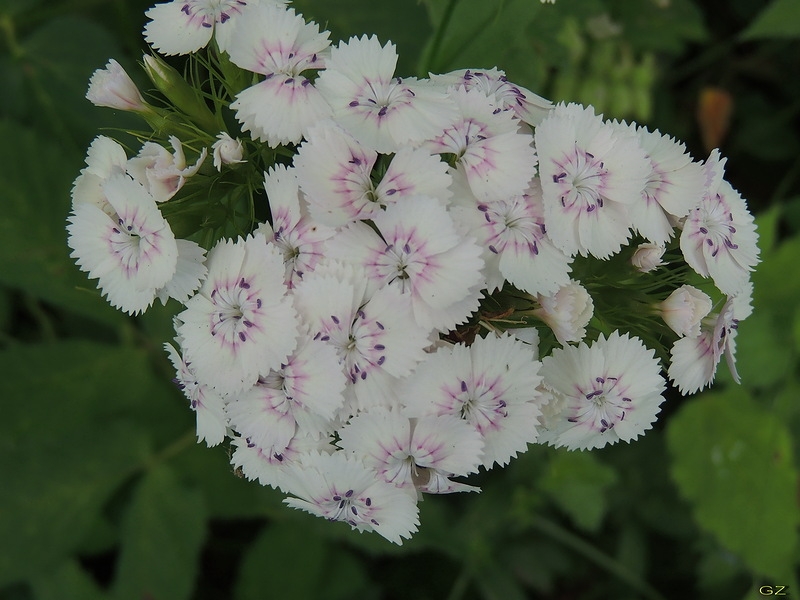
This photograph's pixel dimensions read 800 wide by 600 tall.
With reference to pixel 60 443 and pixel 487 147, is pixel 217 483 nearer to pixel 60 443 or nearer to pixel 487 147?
pixel 60 443

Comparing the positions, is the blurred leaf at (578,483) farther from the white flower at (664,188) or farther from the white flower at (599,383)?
the white flower at (664,188)

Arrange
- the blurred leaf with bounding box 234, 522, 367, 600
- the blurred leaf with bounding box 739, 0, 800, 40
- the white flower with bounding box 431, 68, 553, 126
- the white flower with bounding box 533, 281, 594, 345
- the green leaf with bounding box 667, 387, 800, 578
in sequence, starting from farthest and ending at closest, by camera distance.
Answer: the blurred leaf with bounding box 234, 522, 367, 600, the green leaf with bounding box 667, 387, 800, 578, the blurred leaf with bounding box 739, 0, 800, 40, the white flower with bounding box 431, 68, 553, 126, the white flower with bounding box 533, 281, 594, 345

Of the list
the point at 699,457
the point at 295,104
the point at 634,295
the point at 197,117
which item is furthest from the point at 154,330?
the point at 699,457

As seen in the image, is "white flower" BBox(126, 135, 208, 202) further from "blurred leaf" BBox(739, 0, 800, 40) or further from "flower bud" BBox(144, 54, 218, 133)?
"blurred leaf" BBox(739, 0, 800, 40)

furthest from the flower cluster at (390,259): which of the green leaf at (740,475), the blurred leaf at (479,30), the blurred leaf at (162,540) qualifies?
the green leaf at (740,475)

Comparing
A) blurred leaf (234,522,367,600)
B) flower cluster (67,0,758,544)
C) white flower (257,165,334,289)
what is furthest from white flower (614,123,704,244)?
blurred leaf (234,522,367,600)

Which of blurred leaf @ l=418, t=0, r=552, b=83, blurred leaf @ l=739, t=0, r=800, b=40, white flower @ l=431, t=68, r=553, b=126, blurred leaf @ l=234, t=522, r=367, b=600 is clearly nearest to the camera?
white flower @ l=431, t=68, r=553, b=126

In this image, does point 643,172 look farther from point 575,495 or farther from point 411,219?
point 575,495
